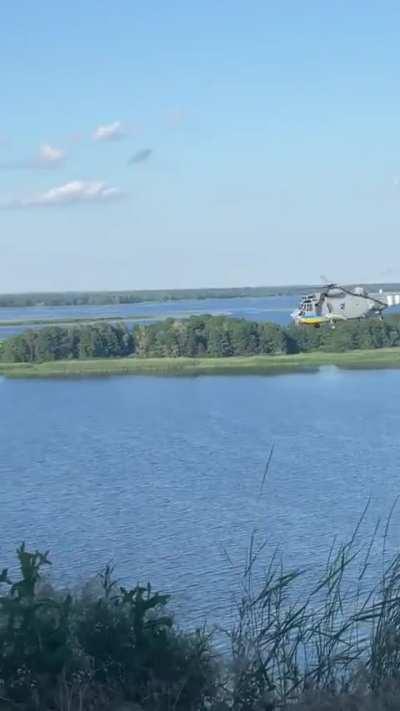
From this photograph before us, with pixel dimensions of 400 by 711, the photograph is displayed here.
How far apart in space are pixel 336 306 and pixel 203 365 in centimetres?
653

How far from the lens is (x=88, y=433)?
17.4 m

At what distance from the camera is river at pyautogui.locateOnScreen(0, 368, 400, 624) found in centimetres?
862

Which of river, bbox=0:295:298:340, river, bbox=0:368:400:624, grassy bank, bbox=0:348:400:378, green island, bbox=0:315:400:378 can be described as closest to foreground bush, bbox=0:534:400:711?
river, bbox=0:368:400:624

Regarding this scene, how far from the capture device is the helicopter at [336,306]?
3338 centimetres

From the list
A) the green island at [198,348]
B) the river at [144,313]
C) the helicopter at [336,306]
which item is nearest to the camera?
the green island at [198,348]

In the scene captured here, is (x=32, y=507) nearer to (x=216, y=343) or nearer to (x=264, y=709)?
(x=264, y=709)

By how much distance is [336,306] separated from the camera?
111 feet

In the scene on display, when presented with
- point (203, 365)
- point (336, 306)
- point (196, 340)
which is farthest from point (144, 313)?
point (203, 365)

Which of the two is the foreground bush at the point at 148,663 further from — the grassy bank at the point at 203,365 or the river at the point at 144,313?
the river at the point at 144,313

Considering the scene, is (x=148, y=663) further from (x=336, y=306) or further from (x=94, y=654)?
(x=336, y=306)

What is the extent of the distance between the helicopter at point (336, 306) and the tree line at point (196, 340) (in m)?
1.90

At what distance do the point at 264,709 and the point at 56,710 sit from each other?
0.75 meters

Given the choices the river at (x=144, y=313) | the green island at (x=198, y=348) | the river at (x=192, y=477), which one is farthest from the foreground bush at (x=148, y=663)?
the river at (x=144, y=313)

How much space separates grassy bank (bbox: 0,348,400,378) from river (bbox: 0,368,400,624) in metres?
4.26
